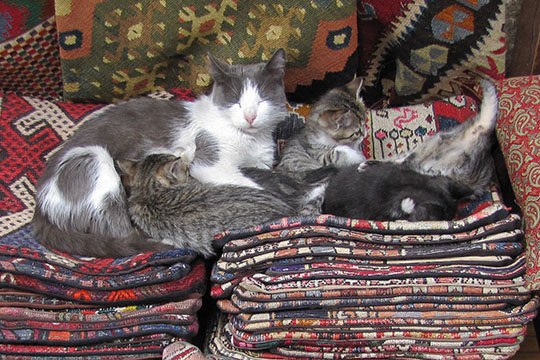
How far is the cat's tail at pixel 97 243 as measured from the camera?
4.82 ft

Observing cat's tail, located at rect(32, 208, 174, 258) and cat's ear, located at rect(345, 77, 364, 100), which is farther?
cat's ear, located at rect(345, 77, 364, 100)

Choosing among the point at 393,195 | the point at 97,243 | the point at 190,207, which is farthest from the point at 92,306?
the point at 393,195

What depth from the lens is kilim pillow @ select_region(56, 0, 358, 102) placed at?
5.94 feet

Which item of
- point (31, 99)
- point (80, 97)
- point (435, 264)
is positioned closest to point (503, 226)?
point (435, 264)

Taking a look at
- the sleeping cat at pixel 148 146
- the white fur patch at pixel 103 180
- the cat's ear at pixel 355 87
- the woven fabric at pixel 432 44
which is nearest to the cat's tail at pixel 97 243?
the sleeping cat at pixel 148 146

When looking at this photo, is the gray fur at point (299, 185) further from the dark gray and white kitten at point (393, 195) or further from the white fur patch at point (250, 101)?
the white fur patch at point (250, 101)

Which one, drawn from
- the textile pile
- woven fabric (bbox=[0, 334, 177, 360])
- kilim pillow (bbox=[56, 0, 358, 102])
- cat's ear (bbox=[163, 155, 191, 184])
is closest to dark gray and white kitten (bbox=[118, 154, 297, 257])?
cat's ear (bbox=[163, 155, 191, 184])

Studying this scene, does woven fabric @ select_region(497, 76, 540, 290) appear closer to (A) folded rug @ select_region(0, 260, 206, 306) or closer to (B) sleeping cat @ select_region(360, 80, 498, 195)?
(B) sleeping cat @ select_region(360, 80, 498, 195)

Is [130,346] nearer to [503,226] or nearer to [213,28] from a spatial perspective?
[503,226]

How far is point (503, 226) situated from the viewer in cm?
128

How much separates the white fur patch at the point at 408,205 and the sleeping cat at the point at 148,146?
0.48m

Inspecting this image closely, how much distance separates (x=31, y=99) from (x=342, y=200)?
1.24 meters

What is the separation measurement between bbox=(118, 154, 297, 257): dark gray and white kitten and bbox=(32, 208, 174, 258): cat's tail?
4cm

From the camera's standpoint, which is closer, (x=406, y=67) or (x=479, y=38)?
(x=479, y=38)
